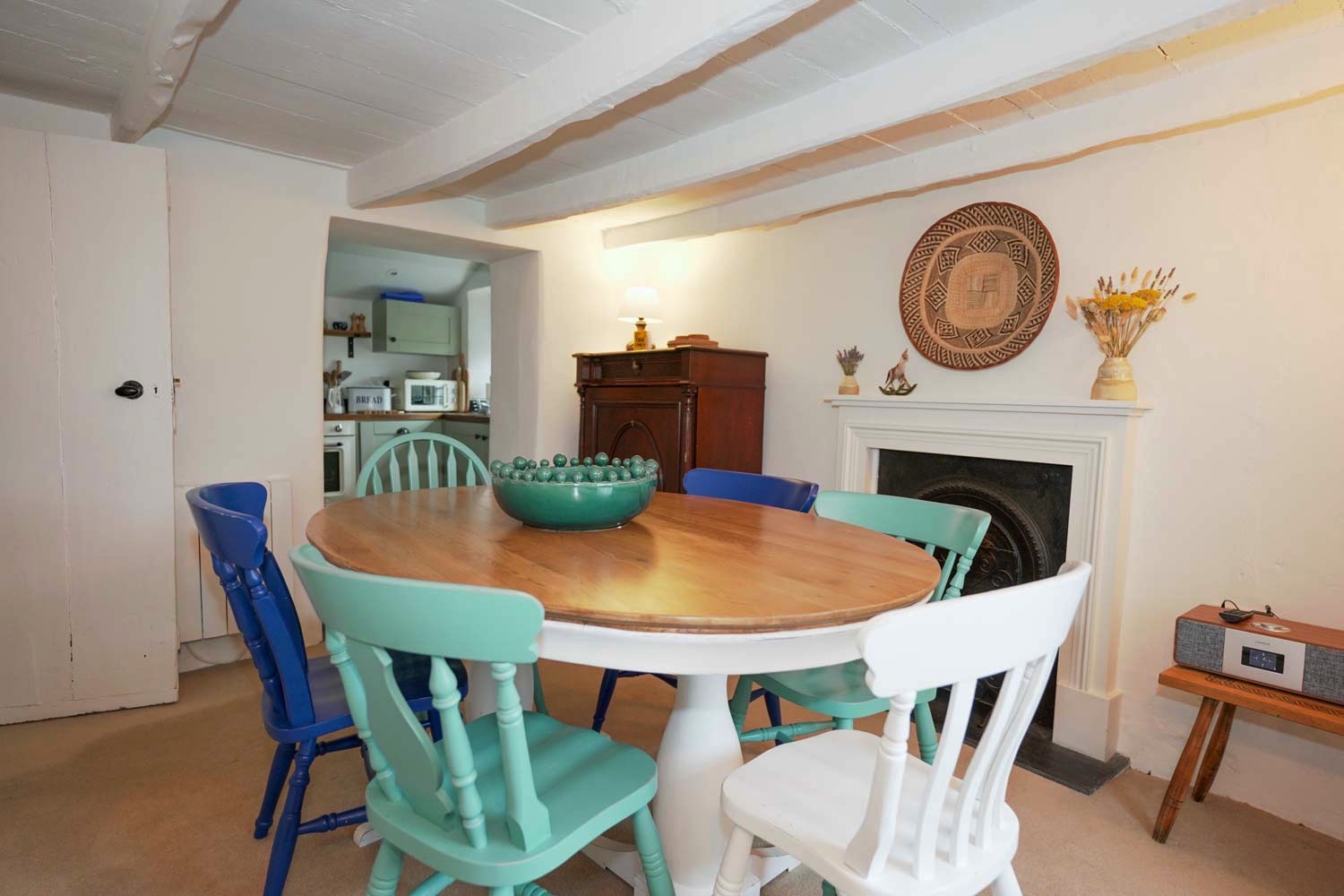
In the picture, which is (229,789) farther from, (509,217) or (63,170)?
(509,217)

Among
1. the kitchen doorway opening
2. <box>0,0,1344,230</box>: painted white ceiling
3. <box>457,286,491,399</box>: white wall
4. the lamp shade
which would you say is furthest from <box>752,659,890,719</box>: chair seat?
<box>457,286,491,399</box>: white wall

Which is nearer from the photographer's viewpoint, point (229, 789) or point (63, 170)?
point (229, 789)

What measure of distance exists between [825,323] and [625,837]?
2237mm

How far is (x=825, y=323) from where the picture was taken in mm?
3252

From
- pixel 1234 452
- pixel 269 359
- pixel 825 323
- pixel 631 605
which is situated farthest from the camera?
pixel 825 323

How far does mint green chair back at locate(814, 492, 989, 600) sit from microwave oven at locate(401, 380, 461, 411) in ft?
16.8

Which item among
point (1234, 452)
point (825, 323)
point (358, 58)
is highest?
point (358, 58)

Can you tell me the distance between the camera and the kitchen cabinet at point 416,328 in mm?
6254

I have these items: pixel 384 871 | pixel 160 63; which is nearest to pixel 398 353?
pixel 160 63

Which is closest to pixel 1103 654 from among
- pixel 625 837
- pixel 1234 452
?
pixel 1234 452

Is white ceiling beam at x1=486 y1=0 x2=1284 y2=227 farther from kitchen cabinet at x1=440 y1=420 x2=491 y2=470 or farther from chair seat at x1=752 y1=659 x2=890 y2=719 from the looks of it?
kitchen cabinet at x1=440 y1=420 x2=491 y2=470

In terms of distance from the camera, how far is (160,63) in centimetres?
192

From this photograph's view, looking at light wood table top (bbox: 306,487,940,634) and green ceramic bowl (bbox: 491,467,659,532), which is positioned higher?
green ceramic bowl (bbox: 491,467,659,532)

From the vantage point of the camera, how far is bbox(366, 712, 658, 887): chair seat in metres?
0.99
